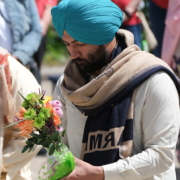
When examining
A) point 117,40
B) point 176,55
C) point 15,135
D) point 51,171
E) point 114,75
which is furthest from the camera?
point 176,55

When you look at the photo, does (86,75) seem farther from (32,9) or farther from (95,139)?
(32,9)

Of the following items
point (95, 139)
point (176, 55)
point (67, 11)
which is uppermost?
point (67, 11)

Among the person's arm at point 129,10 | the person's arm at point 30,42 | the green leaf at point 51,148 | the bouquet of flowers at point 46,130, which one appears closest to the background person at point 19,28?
the person's arm at point 30,42

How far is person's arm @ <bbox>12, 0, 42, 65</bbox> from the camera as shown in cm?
337

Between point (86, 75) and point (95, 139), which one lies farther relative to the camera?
point (86, 75)

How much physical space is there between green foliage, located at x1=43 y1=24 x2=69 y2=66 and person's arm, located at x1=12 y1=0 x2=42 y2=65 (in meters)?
6.32

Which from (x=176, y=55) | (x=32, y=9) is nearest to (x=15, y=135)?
(x=32, y=9)

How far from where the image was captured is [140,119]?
1.83 metres

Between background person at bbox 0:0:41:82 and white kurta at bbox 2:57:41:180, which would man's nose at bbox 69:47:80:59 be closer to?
white kurta at bbox 2:57:41:180

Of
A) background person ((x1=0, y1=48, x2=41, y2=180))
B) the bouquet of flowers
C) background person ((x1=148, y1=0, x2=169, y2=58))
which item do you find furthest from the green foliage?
the bouquet of flowers

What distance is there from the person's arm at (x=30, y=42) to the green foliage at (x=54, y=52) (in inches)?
249

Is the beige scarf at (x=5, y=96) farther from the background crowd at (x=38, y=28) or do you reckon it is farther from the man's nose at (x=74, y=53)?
the background crowd at (x=38, y=28)

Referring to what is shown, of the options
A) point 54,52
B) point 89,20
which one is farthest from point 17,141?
point 54,52

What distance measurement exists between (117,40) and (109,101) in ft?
1.46
